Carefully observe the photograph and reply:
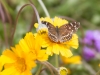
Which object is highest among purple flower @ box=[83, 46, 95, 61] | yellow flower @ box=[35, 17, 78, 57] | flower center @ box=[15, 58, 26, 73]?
yellow flower @ box=[35, 17, 78, 57]

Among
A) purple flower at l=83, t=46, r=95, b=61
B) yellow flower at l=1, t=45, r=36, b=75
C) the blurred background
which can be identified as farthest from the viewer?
purple flower at l=83, t=46, r=95, b=61

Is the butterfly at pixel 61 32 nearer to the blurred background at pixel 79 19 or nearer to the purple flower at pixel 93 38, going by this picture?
the blurred background at pixel 79 19

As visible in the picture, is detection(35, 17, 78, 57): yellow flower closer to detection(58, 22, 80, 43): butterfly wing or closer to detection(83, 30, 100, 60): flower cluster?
detection(58, 22, 80, 43): butterfly wing

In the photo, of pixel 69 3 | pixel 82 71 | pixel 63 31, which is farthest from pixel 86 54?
pixel 63 31

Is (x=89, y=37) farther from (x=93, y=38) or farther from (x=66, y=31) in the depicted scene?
(x=66, y=31)

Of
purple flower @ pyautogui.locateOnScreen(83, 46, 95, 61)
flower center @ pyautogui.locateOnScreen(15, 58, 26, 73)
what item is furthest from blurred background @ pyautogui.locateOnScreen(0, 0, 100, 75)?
flower center @ pyautogui.locateOnScreen(15, 58, 26, 73)

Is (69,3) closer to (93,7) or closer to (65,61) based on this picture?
(93,7)

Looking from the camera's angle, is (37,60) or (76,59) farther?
(76,59)
